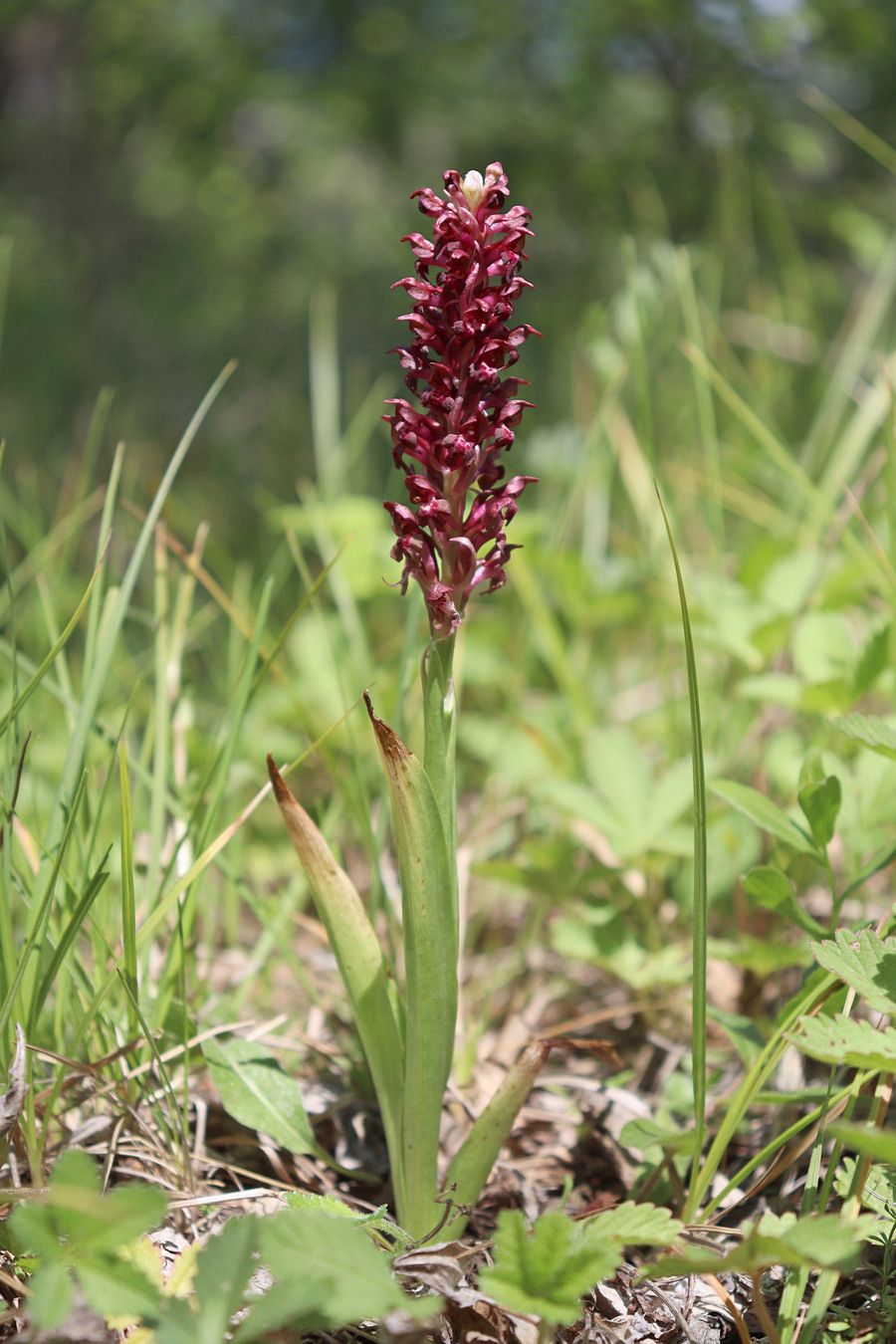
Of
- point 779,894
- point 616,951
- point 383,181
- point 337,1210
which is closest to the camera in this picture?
point 337,1210

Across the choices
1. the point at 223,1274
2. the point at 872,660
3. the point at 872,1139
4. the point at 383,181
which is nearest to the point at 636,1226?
the point at 872,1139

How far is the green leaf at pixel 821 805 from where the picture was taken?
118 cm

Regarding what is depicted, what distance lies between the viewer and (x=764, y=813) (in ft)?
4.00

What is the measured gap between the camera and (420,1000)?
1.04 m

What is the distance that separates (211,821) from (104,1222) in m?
0.57

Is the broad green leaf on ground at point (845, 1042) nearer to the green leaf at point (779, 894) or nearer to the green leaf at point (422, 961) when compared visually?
the green leaf at point (779, 894)

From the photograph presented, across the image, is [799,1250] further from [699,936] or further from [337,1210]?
[337,1210]

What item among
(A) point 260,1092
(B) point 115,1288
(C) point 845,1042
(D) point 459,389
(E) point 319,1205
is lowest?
(A) point 260,1092

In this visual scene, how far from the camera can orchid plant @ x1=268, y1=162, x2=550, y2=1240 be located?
0.96 meters

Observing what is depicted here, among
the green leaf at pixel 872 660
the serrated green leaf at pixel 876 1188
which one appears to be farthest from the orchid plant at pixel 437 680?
the green leaf at pixel 872 660

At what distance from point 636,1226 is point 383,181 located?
24.3 ft

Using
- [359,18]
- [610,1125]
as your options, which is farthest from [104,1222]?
[359,18]

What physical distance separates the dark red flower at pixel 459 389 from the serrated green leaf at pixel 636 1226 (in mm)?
647

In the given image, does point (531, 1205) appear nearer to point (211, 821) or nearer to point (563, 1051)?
point (563, 1051)
